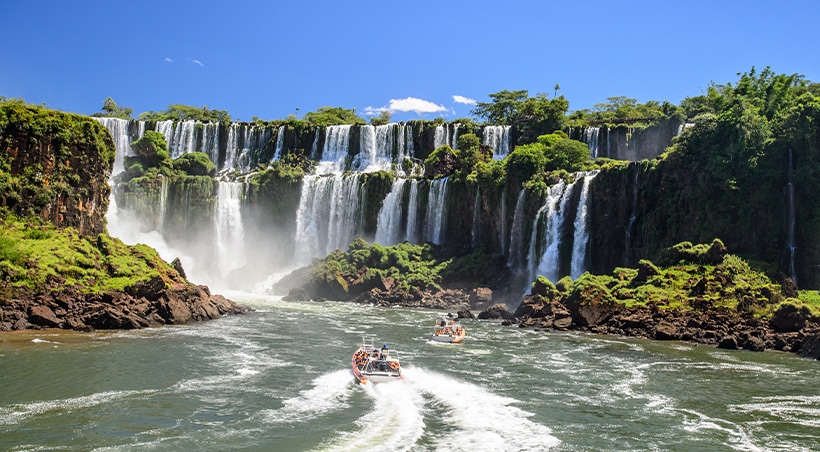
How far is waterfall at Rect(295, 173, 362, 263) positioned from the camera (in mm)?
79125

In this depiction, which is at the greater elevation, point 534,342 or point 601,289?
point 601,289

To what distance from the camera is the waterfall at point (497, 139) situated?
90100 millimetres

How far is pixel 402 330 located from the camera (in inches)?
1777

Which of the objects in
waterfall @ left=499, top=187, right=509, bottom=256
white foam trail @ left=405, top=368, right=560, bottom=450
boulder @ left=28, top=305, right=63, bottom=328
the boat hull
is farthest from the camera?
waterfall @ left=499, top=187, right=509, bottom=256

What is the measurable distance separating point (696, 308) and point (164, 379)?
31.7 m

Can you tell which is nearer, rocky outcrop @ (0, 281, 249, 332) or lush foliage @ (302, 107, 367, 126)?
rocky outcrop @ (0, 281, 249, 332)

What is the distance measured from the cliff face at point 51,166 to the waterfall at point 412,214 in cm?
3372

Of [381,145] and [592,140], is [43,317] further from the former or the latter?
[592,140]

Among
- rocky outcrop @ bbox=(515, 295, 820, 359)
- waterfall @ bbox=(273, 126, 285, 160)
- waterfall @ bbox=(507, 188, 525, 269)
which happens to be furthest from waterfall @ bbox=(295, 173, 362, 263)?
rocky outcrop @ bbox=(515, 295, 820, 359)

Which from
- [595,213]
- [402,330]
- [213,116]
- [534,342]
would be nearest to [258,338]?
[402,330]

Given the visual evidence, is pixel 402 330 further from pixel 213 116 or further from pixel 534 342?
pixel 213 116

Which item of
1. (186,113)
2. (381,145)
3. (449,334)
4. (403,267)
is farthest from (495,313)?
(186,113)

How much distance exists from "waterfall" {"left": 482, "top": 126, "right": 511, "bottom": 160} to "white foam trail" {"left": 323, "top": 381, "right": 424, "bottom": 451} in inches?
2556

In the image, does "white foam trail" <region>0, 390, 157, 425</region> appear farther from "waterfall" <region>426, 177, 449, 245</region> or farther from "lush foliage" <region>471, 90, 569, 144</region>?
"lush foliage" <region>471, 90, 569, 144</region>
